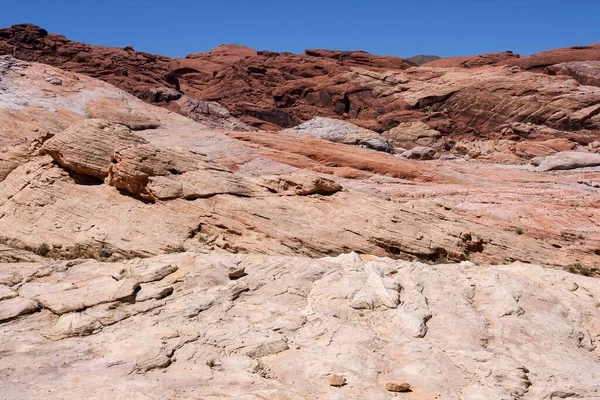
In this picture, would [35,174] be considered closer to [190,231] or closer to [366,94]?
[190,231]

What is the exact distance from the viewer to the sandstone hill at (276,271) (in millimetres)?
9219

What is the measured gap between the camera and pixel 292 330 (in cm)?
1047

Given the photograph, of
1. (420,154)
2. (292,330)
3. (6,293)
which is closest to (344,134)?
(420,154)

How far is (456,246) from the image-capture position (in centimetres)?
1652

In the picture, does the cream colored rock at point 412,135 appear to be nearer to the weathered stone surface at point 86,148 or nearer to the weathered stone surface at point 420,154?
the weathered stone surface at point 420,154

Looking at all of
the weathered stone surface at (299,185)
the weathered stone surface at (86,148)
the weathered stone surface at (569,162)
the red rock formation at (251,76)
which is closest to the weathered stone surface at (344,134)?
the red rock formation at (251,76)

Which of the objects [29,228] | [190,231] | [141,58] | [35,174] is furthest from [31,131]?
[141,58]

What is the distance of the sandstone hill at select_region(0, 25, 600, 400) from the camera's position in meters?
9.22

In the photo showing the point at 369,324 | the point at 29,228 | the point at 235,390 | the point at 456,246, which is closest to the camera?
the point at 235,390

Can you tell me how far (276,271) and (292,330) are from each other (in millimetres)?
2406

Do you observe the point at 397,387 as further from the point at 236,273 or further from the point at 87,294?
the point at 87,294

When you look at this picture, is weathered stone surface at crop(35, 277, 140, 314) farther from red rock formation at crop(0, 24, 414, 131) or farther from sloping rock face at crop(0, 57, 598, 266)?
red rock formation at crop(0, 24, 414, 131)

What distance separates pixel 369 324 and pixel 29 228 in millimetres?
A: 9249

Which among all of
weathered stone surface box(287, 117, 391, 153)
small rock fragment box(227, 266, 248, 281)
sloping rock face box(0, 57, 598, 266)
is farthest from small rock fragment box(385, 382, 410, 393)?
weathered stone surface box(287, 117, 391, 153)
